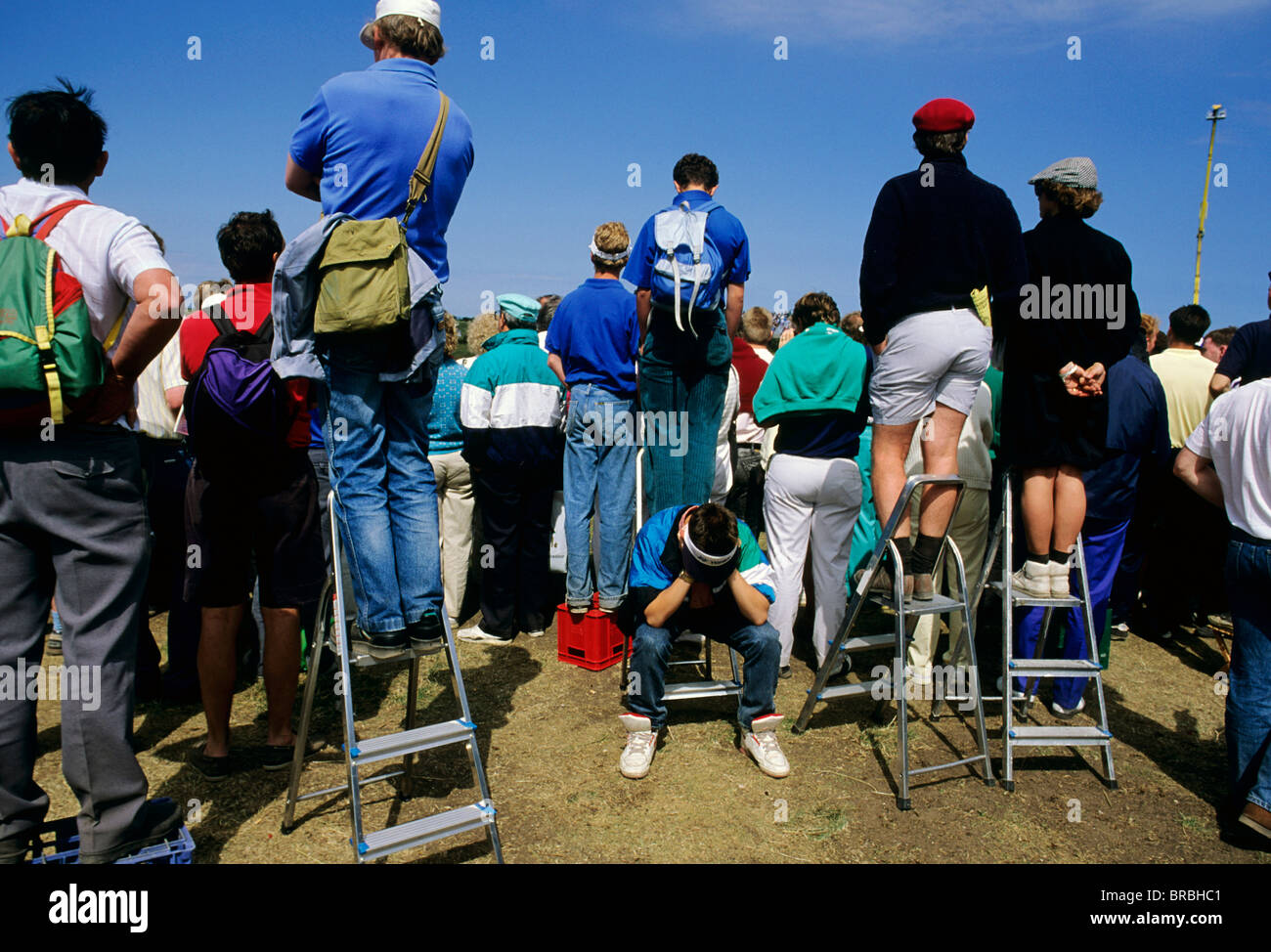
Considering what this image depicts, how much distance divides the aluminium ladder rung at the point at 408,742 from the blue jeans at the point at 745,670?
45.4 inches

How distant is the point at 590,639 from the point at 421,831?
95.3 inches

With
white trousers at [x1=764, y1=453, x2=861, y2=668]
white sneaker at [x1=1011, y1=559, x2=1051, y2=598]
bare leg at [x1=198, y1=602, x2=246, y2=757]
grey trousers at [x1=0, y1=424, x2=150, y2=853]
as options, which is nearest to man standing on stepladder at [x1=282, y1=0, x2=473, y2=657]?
grey trousers at [x1=0, y1=424, x2=150, y2=853]

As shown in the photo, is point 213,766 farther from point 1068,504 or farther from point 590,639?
point 1068,504

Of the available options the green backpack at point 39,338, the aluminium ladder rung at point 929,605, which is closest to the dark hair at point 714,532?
the aluminium ladder rung at point 929,605

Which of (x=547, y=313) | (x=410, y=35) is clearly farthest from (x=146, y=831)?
(x=547, y=313)

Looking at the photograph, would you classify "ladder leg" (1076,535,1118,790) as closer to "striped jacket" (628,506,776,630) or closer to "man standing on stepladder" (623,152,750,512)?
"striped jacket" (628,506,776,630)

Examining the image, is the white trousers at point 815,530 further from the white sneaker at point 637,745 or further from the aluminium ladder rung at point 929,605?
the white sneaker at point 637,745

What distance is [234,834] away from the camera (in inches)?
128

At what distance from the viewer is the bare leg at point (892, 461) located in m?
3.73

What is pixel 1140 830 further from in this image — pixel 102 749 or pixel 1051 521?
pixel 102 749

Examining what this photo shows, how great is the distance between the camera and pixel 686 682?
185 inches

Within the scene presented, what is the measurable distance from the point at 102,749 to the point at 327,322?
1540 mm

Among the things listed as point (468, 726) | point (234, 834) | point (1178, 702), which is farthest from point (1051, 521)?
point (234, 834)

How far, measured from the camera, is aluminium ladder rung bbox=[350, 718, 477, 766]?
2770 mm
